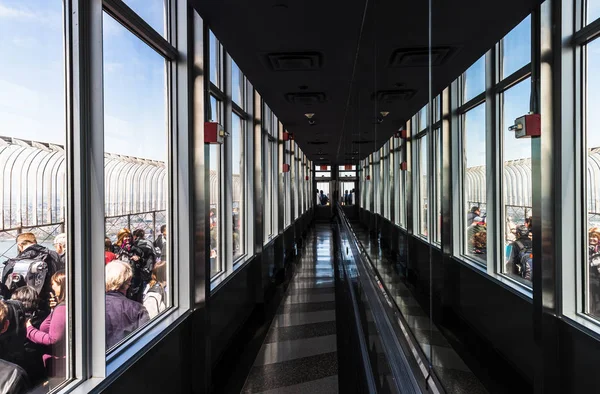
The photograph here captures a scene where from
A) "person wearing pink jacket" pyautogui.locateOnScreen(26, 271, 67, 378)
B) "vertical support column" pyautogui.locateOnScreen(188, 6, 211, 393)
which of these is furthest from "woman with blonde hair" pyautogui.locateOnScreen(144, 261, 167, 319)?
"person wearing pink jacket" pyautogui.locateOnScreen(26, 271, 67, 378)

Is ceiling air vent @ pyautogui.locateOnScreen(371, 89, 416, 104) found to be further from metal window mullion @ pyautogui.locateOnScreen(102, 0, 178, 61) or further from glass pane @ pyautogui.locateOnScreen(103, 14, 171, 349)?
glass pane @ pyautogui.locateOnScreen(103, 14, 171, 349)

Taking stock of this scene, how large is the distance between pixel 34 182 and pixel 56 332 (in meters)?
0.72

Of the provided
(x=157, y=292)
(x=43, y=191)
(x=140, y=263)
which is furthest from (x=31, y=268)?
(x=157, y=292)

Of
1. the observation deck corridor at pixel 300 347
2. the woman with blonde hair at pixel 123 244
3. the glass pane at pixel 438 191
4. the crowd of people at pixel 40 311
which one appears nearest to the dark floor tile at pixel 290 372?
the observation deck corridor at pixel 300 347

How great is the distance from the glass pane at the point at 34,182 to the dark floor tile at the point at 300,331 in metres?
2.88

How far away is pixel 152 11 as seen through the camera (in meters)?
2.76

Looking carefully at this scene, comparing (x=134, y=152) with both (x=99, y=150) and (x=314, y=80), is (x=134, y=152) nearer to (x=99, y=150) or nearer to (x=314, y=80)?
(x=99, y=150)

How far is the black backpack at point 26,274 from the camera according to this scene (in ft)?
4.75

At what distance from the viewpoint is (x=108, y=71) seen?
226 centimetres

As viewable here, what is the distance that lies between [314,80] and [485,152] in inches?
94.7

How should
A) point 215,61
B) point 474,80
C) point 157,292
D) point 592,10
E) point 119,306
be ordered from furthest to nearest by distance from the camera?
point 215,61 → point 474,80 → point 157,292 → point 119,306 → point 592,10

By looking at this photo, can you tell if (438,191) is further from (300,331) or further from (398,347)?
(398,347)

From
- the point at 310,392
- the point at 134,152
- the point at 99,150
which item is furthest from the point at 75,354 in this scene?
the point at 310,392

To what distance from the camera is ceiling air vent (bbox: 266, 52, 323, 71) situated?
13.4 ft
